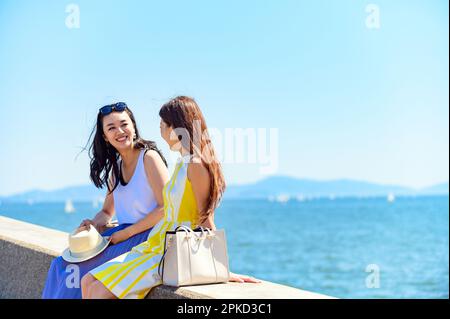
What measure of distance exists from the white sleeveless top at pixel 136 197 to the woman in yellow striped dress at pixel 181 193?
1.32 feet

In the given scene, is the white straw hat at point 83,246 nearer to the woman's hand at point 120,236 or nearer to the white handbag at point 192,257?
the woman's hand at point 120,236

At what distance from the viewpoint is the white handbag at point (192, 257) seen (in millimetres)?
3730

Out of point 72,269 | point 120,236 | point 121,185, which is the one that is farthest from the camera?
point 121,185

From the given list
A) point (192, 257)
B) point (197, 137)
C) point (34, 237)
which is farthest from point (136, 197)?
point (34, 237)

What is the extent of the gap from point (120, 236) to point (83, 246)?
230 millimetres

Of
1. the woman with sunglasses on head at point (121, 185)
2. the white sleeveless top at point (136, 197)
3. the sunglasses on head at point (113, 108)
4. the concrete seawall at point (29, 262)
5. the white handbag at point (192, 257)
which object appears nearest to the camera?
the white handbag at point (192, 257)

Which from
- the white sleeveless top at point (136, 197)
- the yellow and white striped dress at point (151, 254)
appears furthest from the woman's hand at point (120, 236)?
the yellow and white striped dress at point (151, 254)

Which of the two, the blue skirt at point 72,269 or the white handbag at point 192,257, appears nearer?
the white handbag at point 192,257

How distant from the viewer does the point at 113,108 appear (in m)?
4.65

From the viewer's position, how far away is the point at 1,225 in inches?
242

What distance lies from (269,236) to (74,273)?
58.5 meters

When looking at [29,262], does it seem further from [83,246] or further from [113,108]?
[113,108]

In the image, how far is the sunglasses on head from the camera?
15.3 feet
